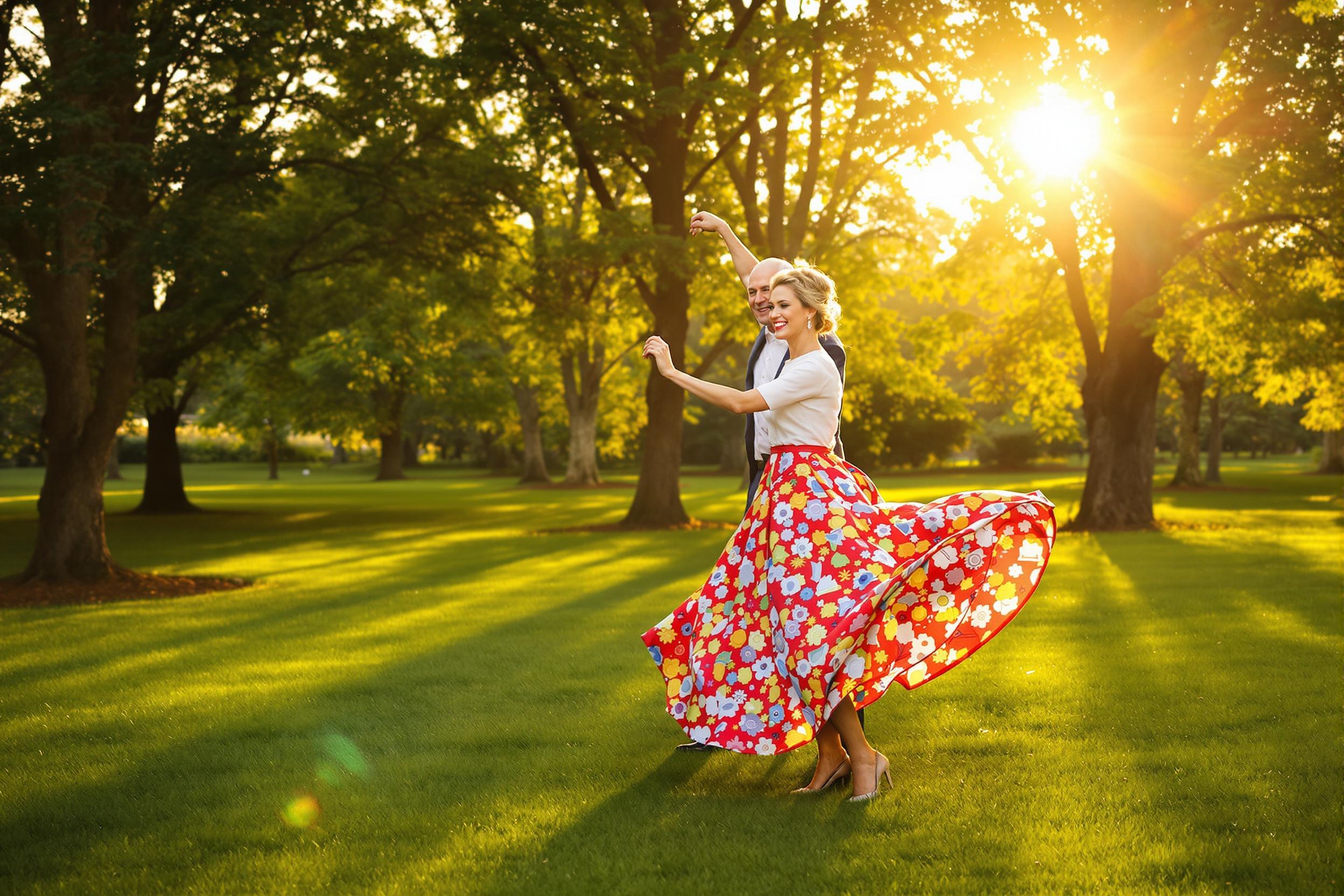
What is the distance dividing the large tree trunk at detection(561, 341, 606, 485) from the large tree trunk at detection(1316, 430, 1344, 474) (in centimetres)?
3057

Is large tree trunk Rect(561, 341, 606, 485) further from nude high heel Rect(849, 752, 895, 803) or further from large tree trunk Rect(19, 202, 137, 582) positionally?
nude high heel Rect(849, 752, 895, 803)

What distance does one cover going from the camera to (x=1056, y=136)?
18.6 meters

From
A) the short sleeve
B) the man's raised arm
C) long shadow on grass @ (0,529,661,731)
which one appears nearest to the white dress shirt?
the short sleeve

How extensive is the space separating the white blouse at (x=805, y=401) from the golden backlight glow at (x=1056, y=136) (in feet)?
51.4

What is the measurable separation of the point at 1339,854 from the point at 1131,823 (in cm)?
73

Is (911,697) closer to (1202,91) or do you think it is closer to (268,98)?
(268,98)

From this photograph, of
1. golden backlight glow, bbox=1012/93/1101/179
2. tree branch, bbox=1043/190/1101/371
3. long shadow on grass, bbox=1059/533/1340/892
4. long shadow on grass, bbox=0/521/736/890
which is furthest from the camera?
tree branch, bbox=1043/190/1101/371

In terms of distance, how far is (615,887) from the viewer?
3795mm

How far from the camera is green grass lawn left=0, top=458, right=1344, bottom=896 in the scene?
3.96 metres

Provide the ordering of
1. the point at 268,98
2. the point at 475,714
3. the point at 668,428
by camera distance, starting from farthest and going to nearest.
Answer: the point at 668,428
the point at 268,98
the point at 475,714

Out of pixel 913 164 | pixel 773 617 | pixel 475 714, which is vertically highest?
pixel 913 164

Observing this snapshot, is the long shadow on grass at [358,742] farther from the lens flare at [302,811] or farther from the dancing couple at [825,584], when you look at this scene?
the dancing couple at [825,584]

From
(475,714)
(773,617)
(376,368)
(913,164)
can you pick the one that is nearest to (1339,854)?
(773,617)

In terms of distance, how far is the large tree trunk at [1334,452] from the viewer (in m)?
43.5
